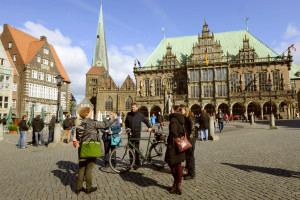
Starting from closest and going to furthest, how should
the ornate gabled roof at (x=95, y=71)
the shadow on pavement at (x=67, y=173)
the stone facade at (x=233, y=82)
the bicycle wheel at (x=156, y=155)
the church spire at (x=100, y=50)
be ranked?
the shadow on pavement at (x=67, y=173)
the bicycle wheel at (x=156, y=155)
the stone facade at (x=233, y=82)
the ornate gabled roof at (x=95, y=71)
the church spire at (x=100, y=50)

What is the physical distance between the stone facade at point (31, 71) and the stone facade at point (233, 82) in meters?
19.1

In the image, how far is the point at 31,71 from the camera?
105 ft

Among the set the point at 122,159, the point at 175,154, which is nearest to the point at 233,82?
the point at 122,159

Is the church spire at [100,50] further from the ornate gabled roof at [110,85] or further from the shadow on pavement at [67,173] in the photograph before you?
the shadow on pavement at [67,173]

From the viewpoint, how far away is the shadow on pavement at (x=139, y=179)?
15.1ft

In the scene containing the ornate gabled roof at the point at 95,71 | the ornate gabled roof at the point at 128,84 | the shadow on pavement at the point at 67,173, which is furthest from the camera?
the ornate gabled roof at the point at 95,71

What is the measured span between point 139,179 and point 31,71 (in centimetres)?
3305

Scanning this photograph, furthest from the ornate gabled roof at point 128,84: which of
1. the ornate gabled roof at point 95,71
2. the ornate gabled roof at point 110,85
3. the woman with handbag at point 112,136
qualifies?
the woman with handbag at point 112,136

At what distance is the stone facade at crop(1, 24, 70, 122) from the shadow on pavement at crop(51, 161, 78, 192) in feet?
94.9

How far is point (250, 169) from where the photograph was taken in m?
5.55

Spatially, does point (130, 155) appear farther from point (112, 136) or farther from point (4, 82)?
point (4, 82)

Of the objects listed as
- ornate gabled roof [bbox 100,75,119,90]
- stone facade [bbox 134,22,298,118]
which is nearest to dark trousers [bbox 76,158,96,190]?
stone facade [bbox 134,22,298,118]

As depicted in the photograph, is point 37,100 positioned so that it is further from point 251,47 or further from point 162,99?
point 251,47

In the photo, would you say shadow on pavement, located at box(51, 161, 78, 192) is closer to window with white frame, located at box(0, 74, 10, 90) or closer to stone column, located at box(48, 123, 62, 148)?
stone column, located at box(48, 123, 62, 148)
